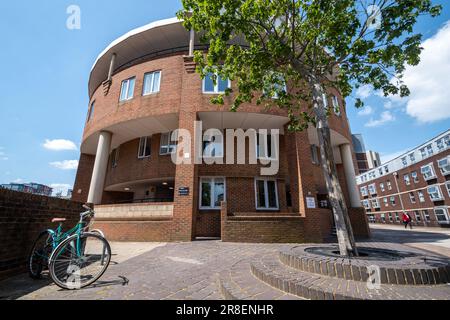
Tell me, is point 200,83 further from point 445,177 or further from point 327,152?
point 445,177

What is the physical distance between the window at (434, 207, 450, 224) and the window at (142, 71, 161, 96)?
42121 millimetres

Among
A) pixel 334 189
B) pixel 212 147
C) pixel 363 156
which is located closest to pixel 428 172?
pixel 363 156

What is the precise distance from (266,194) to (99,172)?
10549mm

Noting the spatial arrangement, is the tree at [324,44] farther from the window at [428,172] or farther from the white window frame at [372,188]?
the white window frame at [372,188]

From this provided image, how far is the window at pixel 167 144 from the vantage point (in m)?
13.0

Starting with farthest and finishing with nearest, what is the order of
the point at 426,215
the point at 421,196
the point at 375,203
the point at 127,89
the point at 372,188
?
1. the point at 372,188
2. the point at 375,203
3. the point at 421,196
4. the point at 426,215
5. the point at 127,89

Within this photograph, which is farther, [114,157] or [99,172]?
[114,157]

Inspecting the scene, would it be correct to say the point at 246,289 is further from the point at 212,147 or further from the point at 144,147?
the point at 144,147

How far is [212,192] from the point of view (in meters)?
11.6

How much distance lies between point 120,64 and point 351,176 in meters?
20.1

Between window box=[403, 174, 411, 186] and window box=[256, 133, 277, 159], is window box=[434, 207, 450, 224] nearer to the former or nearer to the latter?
window box=[403, 174, 411, 186]

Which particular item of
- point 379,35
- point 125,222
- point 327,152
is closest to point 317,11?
point 379,35

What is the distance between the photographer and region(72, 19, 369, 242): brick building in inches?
358
